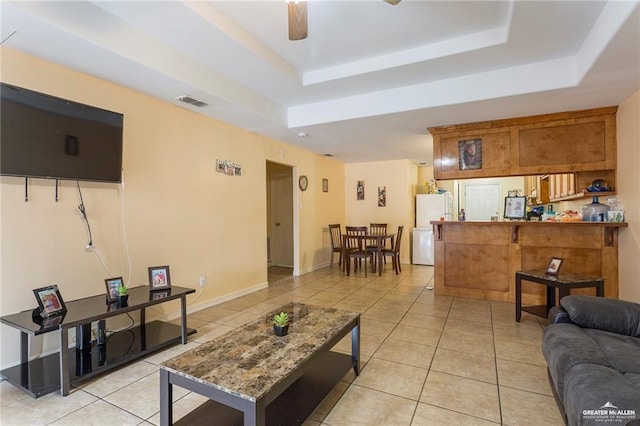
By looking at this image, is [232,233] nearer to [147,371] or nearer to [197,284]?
[197,284]

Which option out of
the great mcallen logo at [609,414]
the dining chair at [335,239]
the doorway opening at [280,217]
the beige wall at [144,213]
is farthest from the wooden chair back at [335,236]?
the great mcallen logo at [609,414]

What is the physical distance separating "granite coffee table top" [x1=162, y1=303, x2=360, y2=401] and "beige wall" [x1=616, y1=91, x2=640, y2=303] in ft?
9.83

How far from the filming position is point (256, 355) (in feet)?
5.31

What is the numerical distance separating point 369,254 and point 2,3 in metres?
5.12

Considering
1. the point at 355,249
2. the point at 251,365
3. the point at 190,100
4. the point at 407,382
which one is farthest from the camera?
the point at 355,249

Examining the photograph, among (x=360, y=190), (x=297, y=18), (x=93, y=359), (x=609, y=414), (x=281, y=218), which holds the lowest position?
(x=93, y=359)

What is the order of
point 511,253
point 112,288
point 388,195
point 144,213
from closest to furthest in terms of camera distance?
point 112,288, point 144,213, point 511,253, point 388,195

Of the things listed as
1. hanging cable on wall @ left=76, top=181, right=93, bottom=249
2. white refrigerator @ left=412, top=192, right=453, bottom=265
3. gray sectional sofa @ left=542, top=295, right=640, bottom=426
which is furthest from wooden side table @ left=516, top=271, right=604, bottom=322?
hanging cable on wall @ left=76, top=181, right=93, bottom=249

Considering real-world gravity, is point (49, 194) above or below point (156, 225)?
above

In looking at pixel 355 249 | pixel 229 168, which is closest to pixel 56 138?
pixel 229 168

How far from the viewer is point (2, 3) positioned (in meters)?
1.75

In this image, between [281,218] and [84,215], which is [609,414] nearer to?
[84,215]

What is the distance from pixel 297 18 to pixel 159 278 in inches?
96.7

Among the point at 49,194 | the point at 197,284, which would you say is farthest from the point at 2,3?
the point at 197,284
